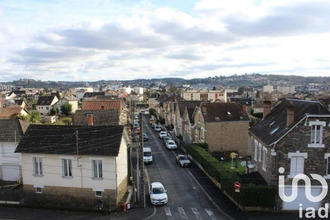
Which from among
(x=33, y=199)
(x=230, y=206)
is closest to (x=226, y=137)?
(x=230, y=206)

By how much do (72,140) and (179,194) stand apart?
11.8 meters

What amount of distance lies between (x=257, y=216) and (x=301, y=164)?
608 cm

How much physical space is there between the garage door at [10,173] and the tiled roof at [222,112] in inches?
1054

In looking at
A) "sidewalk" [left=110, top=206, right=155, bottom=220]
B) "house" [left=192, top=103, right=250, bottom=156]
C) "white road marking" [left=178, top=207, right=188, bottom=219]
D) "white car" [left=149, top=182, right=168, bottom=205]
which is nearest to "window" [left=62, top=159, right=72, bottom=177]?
"sidewalk" [left=110, top=206, right=155, bottom=220]

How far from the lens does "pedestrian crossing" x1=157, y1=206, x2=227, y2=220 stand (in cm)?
2477

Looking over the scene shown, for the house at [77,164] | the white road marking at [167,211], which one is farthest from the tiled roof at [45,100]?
the white road marking at [167,211]

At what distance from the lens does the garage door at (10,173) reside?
34156mm

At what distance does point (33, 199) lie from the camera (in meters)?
28.5

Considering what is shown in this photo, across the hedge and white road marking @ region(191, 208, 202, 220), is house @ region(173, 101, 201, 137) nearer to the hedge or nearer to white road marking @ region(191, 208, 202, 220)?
the hedge

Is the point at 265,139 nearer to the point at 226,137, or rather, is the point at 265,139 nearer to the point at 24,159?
the point at 226,137

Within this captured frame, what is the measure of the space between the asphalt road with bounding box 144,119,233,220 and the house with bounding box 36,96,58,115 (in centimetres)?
7298

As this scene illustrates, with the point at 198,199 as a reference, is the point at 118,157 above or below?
above

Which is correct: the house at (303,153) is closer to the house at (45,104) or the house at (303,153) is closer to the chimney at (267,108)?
the chimney at (267,108)

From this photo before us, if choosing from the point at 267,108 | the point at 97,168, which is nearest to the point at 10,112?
the point at 97,168
